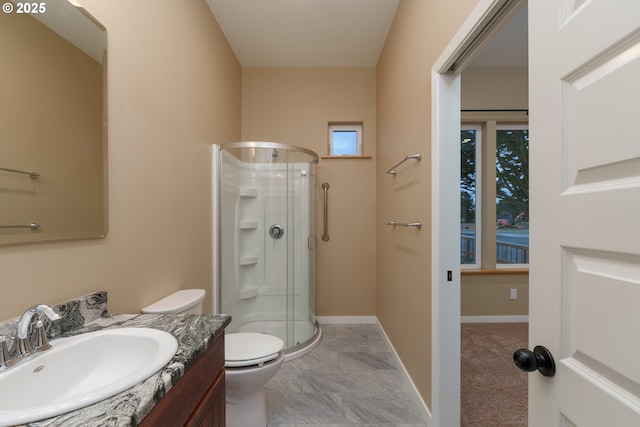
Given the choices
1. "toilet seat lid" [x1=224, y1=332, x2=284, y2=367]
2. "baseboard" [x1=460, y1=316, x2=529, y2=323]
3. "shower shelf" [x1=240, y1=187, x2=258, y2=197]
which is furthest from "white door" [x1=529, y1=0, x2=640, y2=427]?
"baseboard" [x1=460, y1=316, x2=529, y2=323]

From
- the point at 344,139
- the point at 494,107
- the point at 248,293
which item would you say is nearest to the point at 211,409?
the point at 248,293

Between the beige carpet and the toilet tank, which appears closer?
the toilet tank

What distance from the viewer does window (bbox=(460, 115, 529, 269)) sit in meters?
2.85

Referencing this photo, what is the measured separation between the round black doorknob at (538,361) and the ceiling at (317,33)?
1888mm

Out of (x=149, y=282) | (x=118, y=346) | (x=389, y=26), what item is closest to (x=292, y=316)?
(x=149, y=282)

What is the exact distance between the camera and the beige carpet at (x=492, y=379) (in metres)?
1.54

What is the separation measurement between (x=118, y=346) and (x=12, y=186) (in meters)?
0.58

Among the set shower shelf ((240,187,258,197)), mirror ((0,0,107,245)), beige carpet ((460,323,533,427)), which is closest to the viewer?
mirror ((0,0,107,245))

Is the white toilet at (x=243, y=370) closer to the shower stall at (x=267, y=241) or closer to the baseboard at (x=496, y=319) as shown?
the shower stall at (x=267, y=241)

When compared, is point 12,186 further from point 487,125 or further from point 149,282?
point 487,125

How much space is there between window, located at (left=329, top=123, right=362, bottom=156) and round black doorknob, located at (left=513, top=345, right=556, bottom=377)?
254 cm

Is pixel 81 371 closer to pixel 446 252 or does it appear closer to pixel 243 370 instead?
pixel 243 370

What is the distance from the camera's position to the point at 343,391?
173 centimetres

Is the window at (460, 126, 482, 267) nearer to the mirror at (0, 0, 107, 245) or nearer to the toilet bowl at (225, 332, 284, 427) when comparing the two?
the toilet bowl at (225, 332, 284, 427)
